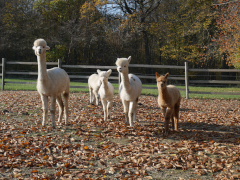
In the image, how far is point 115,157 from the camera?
15.1 feet

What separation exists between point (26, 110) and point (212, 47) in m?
18.5

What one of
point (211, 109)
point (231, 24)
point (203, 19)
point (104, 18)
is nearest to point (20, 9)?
point (104, 18)

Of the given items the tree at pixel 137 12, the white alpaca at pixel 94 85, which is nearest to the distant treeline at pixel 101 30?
the tree at pixel 137 12

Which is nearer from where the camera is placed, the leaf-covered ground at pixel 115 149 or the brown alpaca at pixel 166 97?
the leaf-covered ground at pixel 115 149

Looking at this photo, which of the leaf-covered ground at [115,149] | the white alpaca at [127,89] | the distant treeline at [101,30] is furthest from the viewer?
the distant treeline at [101,30]

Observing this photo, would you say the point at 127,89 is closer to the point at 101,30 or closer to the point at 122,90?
the point at 122,90

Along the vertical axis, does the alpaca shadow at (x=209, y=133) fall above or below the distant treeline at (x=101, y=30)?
below

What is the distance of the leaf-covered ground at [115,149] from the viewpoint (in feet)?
13.0

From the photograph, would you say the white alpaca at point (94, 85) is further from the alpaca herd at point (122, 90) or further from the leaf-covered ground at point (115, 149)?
the alpaca herd at point (122, 90)

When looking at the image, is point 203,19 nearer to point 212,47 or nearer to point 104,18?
point 212,47

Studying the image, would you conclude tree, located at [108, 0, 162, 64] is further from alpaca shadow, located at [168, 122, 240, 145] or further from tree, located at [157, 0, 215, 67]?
alpaca shadow, located at [168, 122, 240, 145]

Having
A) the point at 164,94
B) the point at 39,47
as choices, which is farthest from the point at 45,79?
the point at 164,94

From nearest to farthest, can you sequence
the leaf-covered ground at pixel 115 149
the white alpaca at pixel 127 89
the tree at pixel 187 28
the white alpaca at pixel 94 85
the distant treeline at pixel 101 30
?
the leaf-covered ground at pixel 115 149 → the white alpaca at pixel 127 89 → the white alpaca at pixel 94 85 → the tree at pixel 187 28 → the distant treeline at pixel 101 30

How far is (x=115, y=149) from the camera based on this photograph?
4992 mm
